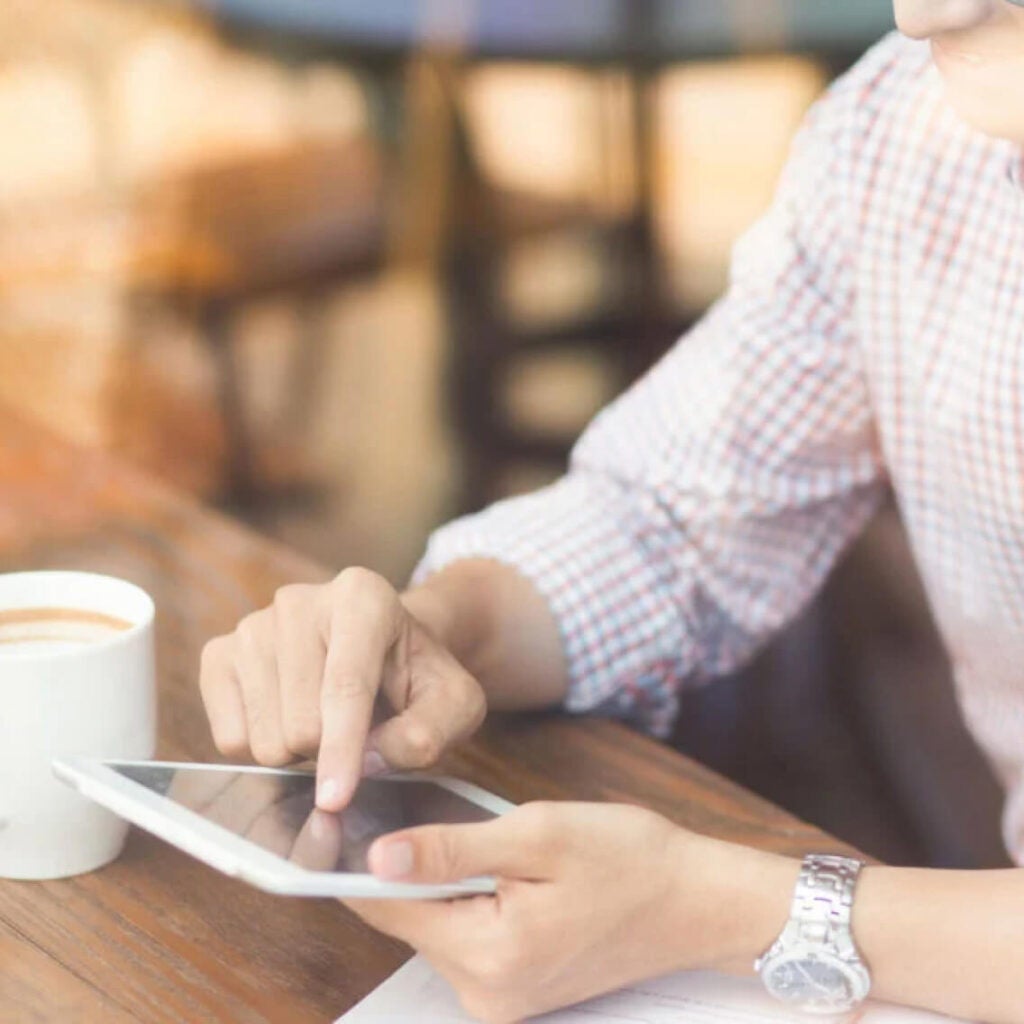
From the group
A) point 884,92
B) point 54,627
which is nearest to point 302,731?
point 54,627

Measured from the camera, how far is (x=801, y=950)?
722mm

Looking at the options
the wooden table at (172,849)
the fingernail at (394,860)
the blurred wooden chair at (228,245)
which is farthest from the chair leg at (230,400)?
the fingernail at (394,860)

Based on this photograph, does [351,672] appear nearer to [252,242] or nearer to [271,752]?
[271,752]

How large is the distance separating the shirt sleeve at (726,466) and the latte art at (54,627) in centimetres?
32

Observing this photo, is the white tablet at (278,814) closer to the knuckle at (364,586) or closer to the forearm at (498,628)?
the knuckle at (364,586)

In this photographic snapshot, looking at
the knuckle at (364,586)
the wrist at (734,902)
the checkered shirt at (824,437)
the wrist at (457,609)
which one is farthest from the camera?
the checkered shirt at (824,437)

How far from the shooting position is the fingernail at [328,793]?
2.30 ft

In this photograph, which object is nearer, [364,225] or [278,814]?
[278,814]

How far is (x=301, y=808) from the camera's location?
0.70 m

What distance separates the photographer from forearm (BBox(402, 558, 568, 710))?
97 centimetres

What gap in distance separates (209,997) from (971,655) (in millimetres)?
678

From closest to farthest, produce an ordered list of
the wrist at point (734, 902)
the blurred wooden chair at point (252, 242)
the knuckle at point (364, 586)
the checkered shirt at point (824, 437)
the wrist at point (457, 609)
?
the wrist at point (734, 902), the knuckle at point (364, 586), the wrist at point (457, 609), the checkered shirt at point (824, 437), the blurred wooden chair at point (252, 242)

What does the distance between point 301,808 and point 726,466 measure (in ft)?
1.68

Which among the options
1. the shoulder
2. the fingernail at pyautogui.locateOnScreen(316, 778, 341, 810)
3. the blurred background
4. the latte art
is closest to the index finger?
the fingernail at pyautogui.locateOnScreen(316, 778, 341, 810)
